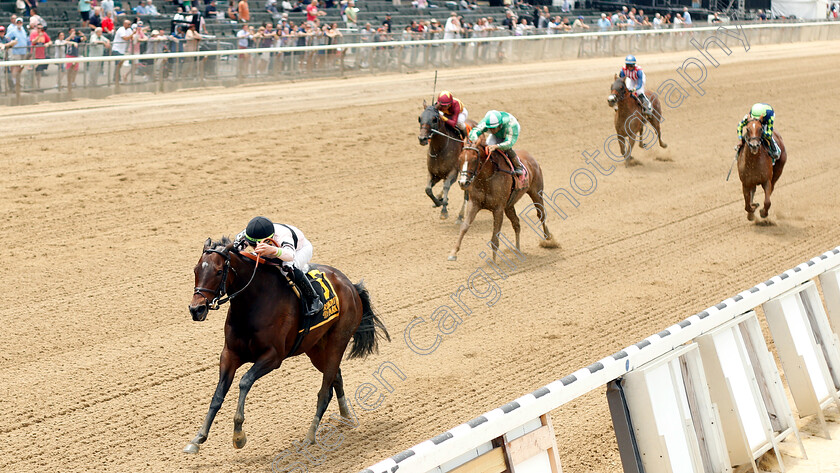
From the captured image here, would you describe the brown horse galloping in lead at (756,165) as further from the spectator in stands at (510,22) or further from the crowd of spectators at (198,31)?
the spectator in stands at (510,22)

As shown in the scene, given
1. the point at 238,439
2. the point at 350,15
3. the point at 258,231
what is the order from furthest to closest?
1. the point at 350,15
2. the point at 258,231
3. the point at 238,439

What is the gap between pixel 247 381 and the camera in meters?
6.17

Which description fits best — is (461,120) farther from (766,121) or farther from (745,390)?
(745,390)

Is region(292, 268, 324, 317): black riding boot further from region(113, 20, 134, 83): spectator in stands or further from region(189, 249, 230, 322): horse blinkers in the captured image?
region(113, 20, 134, 83): spectator in stands

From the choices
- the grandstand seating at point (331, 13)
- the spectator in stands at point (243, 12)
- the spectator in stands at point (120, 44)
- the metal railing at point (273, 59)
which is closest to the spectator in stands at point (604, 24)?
the metal railing at point (273, 59)

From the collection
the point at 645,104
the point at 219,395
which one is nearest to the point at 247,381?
the point at 219,395

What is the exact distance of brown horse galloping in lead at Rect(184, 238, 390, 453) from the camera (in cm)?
591

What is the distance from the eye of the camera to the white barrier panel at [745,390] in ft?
19.0

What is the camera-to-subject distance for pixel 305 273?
21.9 feet

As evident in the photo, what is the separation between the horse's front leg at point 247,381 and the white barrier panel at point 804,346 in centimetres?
359

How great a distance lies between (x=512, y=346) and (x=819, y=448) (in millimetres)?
3098

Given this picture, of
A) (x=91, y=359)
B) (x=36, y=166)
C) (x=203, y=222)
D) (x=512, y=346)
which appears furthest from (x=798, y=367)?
(x=36, y=166)

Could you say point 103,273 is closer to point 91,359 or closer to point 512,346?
point 91,359

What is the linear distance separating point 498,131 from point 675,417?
6.46m
